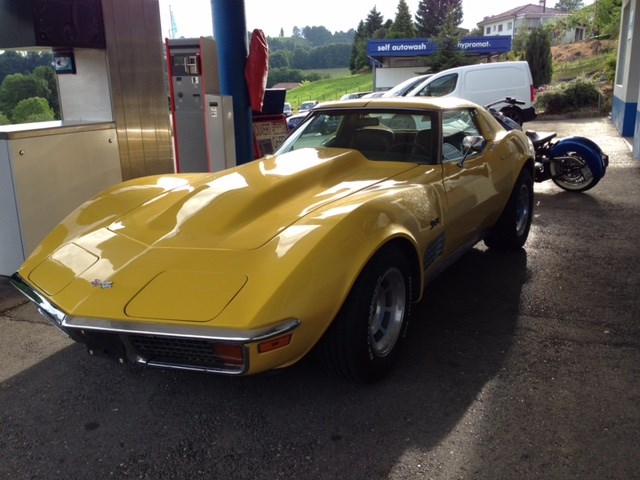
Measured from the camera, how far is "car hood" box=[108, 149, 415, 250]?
9.87ft

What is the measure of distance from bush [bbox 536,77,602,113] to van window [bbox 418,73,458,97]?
9201mm

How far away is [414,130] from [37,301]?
8.59ft

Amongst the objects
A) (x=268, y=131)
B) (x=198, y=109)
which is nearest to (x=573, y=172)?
(x=268, y=131)

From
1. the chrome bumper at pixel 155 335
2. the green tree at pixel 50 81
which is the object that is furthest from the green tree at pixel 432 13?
the chrome bumper at pixel 155 335

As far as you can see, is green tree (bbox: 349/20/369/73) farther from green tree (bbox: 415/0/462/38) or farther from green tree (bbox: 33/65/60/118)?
green tree (bbox: 33/65/60/118)

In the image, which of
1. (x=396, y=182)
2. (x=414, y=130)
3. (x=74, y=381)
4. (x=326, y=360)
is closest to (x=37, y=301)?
(x=74, y=381)

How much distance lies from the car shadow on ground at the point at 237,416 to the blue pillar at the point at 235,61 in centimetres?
493

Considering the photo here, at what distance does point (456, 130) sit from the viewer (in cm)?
439

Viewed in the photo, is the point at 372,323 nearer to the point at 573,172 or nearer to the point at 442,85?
the point at 573,172

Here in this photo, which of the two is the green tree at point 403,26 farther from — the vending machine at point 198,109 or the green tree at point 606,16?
the vending machine at point 198,109

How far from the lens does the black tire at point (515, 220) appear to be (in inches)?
201

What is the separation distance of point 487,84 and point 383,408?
12.1 m

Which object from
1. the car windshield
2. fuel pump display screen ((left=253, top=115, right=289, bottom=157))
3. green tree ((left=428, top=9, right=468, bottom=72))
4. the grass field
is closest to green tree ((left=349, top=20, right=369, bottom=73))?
the grass field

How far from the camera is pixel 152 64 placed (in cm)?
614
